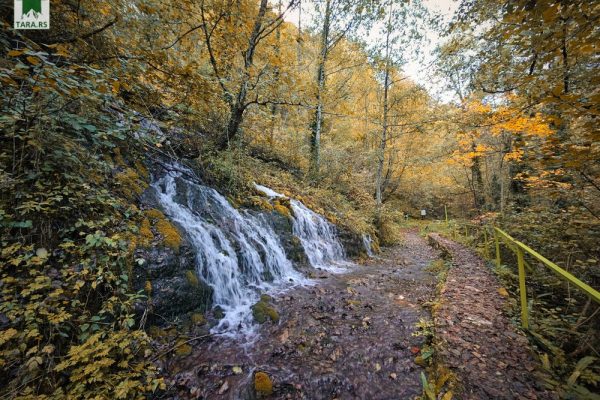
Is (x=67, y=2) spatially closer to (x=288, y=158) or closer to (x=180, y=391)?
(x=180, y=391)

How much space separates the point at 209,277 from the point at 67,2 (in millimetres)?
5094

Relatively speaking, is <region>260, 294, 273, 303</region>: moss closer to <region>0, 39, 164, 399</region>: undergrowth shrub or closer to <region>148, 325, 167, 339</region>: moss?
<region>148, 325, 167, 339</region>: moss

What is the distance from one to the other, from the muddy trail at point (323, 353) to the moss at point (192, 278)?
97 centimetres

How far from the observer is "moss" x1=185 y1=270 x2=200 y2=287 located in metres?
4.25

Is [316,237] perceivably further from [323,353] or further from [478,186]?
[478,186]

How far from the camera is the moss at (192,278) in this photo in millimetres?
4253

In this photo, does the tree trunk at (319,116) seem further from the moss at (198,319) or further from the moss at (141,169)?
the moss at (198,319)

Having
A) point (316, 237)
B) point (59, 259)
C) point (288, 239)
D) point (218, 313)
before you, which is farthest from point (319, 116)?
point (59, 259)

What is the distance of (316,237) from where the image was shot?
28.3 feet

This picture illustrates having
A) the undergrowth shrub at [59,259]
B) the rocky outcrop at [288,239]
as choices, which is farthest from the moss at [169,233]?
the rocky outcrop at [288,239]

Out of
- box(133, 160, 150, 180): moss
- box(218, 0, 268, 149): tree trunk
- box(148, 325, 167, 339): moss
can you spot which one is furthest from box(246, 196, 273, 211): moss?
box(148, 325, 167, 339): moss

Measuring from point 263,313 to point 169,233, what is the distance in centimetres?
224

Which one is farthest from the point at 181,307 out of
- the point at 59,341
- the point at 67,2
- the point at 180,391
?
the point at 67,2

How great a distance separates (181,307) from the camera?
397 cm
